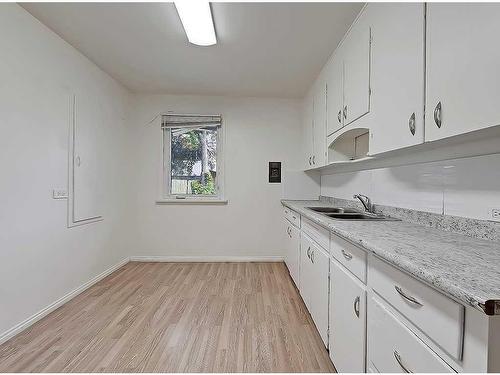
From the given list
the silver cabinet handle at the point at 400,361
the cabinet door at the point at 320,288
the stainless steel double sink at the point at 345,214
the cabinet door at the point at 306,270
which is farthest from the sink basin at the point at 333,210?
the silver cabinet handle at the point at 400,361

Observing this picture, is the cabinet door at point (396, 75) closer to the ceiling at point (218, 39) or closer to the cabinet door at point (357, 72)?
the cabinet door at point (357, 72)

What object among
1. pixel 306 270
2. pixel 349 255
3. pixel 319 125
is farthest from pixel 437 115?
pixel 319 125

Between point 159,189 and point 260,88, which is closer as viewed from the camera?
point 260,88

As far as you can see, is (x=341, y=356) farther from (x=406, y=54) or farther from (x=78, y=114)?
(x=78, y=114)

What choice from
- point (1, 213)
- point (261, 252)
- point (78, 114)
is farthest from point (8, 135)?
point (261, 252)

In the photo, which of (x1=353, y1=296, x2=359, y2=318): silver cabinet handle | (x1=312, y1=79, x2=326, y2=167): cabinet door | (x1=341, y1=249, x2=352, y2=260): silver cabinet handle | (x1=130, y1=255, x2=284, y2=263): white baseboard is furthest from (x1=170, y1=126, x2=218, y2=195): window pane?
(x1=353, y1=296, x2=359, y2=318): silver cabinet handle

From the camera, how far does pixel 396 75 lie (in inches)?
57.1

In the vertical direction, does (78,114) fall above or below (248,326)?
above

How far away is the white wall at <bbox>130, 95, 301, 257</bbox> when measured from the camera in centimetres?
405

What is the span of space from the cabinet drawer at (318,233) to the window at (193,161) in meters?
1.93

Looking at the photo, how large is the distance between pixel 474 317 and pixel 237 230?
354 cm

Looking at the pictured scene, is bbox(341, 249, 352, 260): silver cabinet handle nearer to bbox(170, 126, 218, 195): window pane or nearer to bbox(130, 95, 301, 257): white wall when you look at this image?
bbox(130, 95, 301, 257): white wall

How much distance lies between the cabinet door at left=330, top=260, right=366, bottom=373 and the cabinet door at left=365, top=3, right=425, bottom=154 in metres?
0.79

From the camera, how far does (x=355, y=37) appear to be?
205 cm
